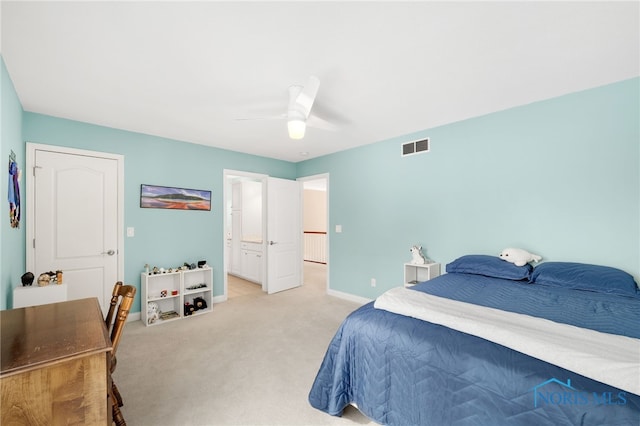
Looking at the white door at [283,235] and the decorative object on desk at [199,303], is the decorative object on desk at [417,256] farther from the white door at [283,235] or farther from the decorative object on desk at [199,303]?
the decorative object on desk at [199,303]

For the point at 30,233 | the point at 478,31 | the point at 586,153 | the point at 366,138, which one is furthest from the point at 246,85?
the point at 586,153

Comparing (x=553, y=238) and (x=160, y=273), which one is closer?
(x=553, y=238)

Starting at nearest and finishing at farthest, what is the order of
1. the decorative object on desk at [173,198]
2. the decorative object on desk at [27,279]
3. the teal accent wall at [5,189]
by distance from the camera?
the teal accent wall at [5,189] → the decorative object on desk at [27,279] → the decorative object on desk at [173,198]

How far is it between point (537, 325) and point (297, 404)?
1.60 meters

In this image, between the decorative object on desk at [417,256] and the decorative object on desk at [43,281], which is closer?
the decorative object on desk at [43,281]

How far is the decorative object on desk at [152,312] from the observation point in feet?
11.4

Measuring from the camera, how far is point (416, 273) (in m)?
3.65

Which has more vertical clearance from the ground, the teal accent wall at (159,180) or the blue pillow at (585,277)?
the teal accent wall at (159,180)

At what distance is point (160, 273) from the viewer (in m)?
3.63

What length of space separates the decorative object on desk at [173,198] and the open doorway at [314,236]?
6.33ft

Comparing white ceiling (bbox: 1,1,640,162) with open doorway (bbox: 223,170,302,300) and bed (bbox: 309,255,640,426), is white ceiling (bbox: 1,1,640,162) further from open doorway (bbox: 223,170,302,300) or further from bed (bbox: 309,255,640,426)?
open doorway (bbox: 223,170,302,300)

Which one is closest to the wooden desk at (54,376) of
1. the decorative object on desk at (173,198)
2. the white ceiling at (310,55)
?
the white ceiling at (310,55)

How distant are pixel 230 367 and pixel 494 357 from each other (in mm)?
2126

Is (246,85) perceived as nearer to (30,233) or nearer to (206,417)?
(206,417)
